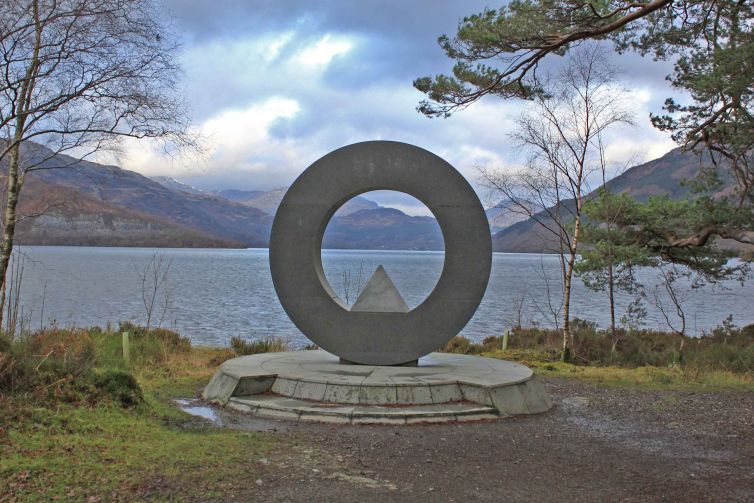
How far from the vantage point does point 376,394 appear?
8477mm

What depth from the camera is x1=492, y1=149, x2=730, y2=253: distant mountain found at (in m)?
16.6

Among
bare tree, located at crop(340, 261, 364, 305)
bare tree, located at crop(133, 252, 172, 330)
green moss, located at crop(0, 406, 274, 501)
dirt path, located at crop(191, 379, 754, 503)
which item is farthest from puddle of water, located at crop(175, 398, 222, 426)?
bare tree, located at crop(340, 261, 364, 305)

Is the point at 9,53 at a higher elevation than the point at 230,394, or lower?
higher

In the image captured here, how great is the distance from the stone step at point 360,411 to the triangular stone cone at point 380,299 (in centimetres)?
211

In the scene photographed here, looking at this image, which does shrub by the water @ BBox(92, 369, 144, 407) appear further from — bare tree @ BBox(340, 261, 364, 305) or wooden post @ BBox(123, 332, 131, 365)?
bare tree @ BBox(340, 261, 364, 305)

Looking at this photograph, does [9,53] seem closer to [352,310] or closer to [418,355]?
[352,310]

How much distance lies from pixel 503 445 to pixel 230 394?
3872 mm

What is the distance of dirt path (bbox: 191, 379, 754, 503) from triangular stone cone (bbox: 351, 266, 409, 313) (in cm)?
273

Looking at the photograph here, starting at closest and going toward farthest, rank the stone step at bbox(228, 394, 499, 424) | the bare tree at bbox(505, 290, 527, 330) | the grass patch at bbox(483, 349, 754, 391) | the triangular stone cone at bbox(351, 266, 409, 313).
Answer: the stone step at bbox(228, 394, 499, 424) → the triangular stone cone at bbox(351, 266, 409, 313) → the grass patch at bbox(483, 349, 754, 391) → the bare tree at bbox(505, 290, 527, 330)

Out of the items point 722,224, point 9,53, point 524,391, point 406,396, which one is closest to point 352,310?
point 406,396

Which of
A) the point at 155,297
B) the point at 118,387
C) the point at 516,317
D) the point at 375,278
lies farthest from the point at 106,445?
the point at 155,297

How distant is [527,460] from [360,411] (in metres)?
2.29

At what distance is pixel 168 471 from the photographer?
5.46 metres

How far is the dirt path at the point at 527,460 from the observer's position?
17.8ft
